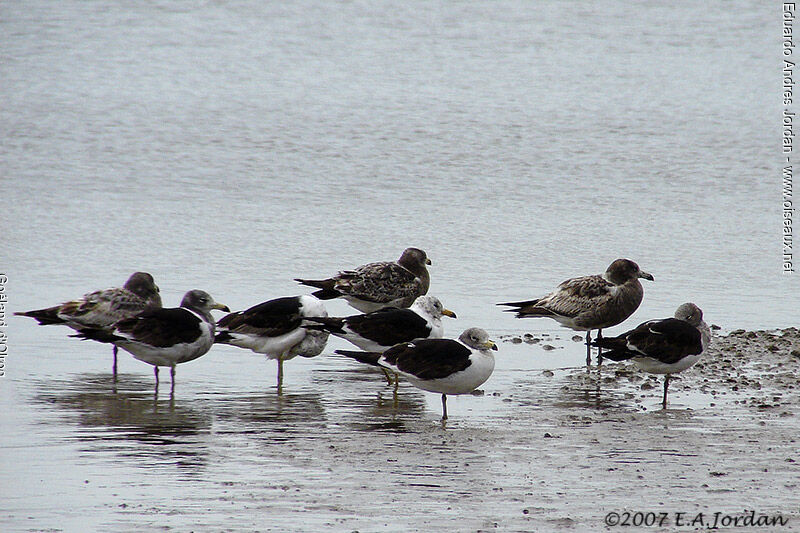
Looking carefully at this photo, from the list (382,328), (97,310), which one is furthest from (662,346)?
(97,310)

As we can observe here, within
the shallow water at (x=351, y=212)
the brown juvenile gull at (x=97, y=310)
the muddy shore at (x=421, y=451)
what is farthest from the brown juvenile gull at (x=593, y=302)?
the brown juvenile gull at (x=97, y=310)

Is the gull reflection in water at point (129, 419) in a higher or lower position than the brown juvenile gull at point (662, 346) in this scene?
lower

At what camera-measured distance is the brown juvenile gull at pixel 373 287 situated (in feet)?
42.7

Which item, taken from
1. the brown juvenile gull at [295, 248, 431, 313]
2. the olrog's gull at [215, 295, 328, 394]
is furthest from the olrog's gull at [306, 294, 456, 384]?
the brown juvenile gull at [295, 248, 431, 313]

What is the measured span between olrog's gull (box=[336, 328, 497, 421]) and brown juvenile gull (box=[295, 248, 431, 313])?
144 inches

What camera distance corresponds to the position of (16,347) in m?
11.3

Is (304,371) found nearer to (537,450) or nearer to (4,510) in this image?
(537,450)

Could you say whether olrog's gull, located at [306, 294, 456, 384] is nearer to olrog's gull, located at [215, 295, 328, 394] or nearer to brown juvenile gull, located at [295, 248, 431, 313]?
olrog's gull, located at [215, 295, 328, 394]

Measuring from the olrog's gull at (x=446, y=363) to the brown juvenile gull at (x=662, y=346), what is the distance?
1219 millimetres

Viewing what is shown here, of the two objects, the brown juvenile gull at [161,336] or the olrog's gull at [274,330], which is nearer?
the brown juvenile gull at [161,336]

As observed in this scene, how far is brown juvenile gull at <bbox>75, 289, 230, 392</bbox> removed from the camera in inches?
390

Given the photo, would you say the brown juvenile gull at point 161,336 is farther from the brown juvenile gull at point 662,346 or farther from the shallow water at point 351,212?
the brown juvenile gull at point 662,346

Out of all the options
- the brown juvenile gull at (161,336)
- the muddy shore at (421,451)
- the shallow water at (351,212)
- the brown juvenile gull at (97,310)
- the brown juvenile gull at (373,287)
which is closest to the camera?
the muddy shore at (421,451)

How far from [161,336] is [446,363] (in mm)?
2544
